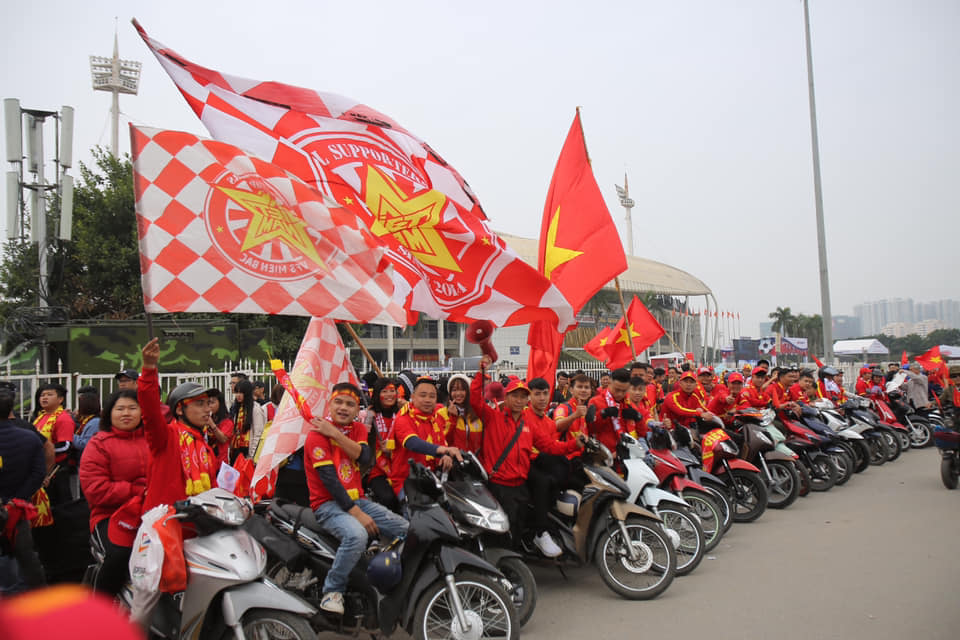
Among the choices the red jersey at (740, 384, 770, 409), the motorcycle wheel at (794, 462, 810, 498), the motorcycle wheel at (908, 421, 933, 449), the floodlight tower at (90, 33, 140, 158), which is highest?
the floodlight tower at (90, 33, 140, 158)

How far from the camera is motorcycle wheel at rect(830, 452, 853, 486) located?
9.73 meters

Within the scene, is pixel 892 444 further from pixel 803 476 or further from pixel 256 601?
pixel 256 601

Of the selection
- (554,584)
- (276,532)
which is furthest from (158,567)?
(554,584)

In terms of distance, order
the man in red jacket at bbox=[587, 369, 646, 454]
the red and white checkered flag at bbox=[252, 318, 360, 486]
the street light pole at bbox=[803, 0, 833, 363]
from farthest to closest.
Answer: the street light pole at bbox=[803, 0, 833, 363] < the man in red jacket at bbox=[587, 369, 646, 454] < the red and white checkered flag at bbox=[252, 318, 360, 486]

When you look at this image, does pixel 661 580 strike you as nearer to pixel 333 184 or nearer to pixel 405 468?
pixel 405 468

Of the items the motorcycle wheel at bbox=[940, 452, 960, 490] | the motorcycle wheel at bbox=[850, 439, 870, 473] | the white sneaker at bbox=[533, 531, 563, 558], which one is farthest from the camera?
the motorcycle wheel at bbox=[850, 439, 870, 473]

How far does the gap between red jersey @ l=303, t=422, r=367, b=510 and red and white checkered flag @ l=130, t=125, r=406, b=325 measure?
855 mm

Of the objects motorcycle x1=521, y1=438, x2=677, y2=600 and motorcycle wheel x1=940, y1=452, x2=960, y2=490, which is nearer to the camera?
motorcycle x1=521, y1=438, x2=677, y2=600

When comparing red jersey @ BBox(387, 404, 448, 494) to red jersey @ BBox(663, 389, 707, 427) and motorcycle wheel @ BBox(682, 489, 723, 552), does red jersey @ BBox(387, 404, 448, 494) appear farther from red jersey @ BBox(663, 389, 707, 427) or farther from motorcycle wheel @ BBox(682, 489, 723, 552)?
red jersey @ BBox(663, 389, 707, 427)

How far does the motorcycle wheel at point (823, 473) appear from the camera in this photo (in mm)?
9383

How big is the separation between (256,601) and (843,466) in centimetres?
898

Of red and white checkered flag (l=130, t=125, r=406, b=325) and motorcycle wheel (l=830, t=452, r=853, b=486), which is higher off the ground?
red and white checkered flag (l=130, t=125, r=406, b=325)

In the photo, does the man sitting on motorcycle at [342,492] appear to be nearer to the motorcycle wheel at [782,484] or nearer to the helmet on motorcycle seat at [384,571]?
the helmet on motorcycle seat at [384,571]

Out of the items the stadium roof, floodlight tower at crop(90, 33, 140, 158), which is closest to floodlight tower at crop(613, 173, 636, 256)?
the stadium roof
